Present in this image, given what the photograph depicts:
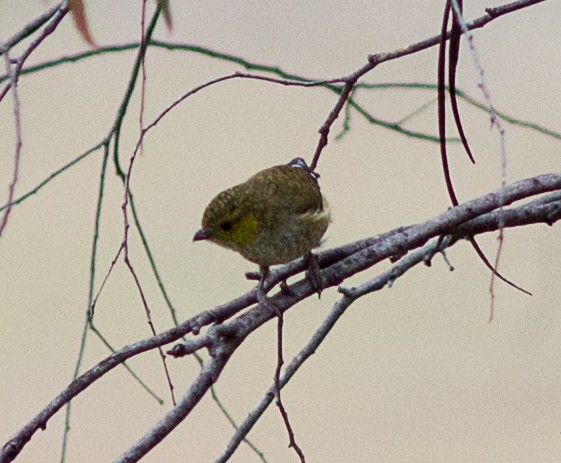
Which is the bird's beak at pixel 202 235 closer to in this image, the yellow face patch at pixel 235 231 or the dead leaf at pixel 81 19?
the yellow face patch at pixel 235 231

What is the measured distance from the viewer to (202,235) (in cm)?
210

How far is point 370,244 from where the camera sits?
1626 millimetres

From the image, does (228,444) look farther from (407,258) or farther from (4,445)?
(407,258)

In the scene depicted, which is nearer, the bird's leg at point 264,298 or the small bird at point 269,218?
the bird's leg at point 264,298

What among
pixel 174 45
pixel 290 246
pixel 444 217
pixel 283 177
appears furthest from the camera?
pixel 283 177

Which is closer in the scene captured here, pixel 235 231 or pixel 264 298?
pixel 264 298

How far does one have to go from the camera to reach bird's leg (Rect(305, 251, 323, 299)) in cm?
162

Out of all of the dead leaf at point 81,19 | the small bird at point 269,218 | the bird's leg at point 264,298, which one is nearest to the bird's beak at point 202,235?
the small bird at point 269,218

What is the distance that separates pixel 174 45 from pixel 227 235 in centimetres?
52

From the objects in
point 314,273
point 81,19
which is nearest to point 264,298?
point 314,273

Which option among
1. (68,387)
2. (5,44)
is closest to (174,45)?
(5,44)

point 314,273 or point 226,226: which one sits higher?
point 226,226

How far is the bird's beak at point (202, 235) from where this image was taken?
2080 mm

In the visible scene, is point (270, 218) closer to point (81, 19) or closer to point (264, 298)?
point (264, 298)
